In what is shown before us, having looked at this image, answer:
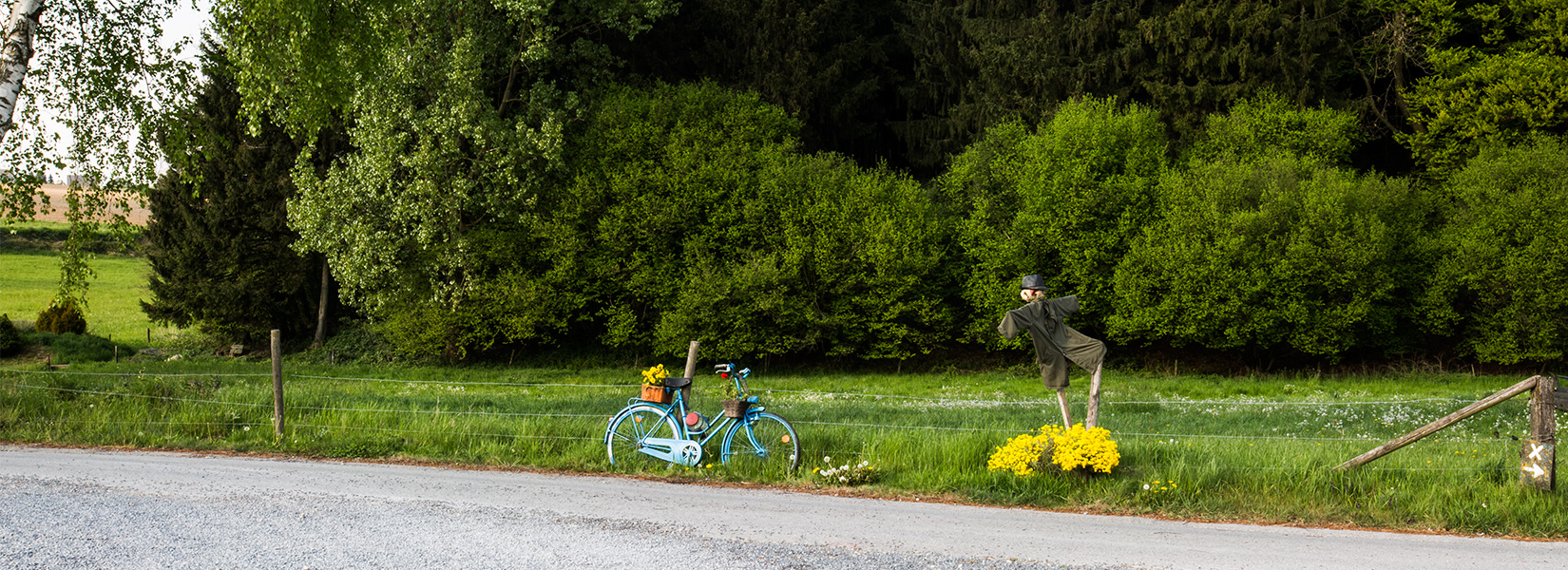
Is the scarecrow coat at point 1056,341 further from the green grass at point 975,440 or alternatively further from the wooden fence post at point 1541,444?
the wooden fence post at point 1541,444

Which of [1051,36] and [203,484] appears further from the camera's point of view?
[1051,36]

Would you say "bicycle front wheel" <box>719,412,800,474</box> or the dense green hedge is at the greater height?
the dense green hedge

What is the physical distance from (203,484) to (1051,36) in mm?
30017

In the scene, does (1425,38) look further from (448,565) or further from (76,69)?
(76,69)

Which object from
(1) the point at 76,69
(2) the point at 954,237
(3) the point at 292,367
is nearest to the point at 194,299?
(3) the point at 292,367


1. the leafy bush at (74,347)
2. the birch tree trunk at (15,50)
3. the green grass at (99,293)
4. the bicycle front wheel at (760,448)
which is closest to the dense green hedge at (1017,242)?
the leafy bush at (74,347)

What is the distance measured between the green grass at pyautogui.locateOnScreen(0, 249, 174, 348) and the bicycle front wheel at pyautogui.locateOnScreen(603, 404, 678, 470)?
3299 centimetres

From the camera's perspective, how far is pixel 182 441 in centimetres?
1178

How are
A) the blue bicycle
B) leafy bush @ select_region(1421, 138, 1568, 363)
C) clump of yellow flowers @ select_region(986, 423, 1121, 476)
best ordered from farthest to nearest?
leafy bush @ select_region(1421, 138, 1568, 363), the blue bicycle, clump of yellow flowers @ select_region(986, 423, 1121, 476)

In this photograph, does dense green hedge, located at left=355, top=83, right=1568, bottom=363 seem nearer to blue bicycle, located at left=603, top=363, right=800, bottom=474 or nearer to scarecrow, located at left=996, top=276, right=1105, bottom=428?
blue bicycle, located at left=603, top=363, right=800, bottom=474

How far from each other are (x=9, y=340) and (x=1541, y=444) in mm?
38205

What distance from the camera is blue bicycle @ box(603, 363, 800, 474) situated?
9.65 meters

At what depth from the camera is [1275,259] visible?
26.9m

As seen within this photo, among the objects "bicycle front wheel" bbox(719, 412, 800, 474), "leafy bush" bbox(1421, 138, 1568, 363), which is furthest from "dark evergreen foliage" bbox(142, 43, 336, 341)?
"leafy bush" bbox(1421, 138, 1568, 363)
